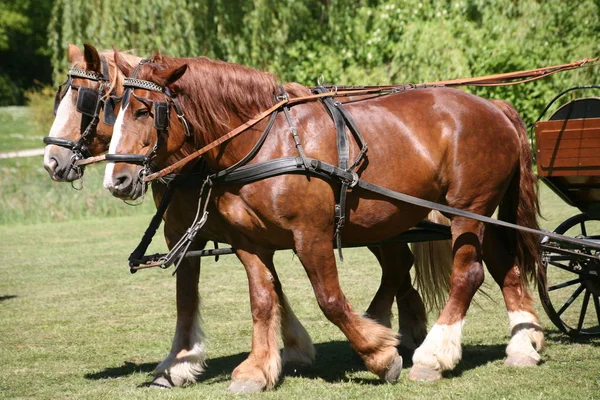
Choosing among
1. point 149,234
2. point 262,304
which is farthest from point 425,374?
point 149,234

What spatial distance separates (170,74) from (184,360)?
2.00 m

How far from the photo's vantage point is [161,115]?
5.05m

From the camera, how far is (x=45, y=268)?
12.6 meters

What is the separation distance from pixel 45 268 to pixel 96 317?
427 cm

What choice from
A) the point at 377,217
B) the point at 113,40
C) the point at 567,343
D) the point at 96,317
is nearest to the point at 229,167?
the point at 377,217

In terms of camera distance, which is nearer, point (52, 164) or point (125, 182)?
point (125, 182)

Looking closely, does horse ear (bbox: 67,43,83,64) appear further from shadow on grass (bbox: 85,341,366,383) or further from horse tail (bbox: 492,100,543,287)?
horse tail (bbox: 492,100,543,287)

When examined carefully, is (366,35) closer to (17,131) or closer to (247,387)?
(247,387)

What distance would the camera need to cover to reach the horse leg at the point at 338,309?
534 centimetres

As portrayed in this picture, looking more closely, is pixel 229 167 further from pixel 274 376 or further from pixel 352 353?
pixel 352 353

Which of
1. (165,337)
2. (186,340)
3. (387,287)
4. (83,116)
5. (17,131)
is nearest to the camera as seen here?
(83,116)

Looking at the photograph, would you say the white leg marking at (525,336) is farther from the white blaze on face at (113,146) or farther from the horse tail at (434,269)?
the white blaze on face at (113,146)

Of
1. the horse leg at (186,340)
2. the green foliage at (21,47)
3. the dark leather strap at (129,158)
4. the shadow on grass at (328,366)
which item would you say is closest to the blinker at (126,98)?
the dark leather strap at (129,158)

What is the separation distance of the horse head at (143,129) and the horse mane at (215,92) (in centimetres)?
7
